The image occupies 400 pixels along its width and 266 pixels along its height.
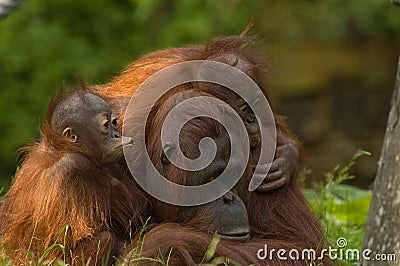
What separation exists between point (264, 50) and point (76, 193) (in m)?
5.62

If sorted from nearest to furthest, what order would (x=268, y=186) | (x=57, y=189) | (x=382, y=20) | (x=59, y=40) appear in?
(x=57, y=189)
(x=268, y=186)
(x=59, y=40)
(x=382, y=20)

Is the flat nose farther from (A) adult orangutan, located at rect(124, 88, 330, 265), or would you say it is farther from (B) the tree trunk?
(B) the tree trunk

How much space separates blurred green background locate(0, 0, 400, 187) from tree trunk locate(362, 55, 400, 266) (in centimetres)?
511

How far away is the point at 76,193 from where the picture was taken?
11.8 ft

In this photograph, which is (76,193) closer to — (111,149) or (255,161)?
(111,149)

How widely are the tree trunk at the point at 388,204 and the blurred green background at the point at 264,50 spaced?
16.8 feet

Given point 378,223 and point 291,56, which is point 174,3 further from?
point 378,223

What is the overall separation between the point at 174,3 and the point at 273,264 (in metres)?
A: 7.85

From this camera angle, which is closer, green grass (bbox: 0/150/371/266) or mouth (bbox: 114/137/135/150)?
mouth (bbox: 114/137/135/150)

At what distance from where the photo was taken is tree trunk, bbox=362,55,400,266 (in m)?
3.98

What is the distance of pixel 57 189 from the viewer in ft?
11.7

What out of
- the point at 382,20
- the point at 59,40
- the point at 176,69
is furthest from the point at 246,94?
the point at 382,20

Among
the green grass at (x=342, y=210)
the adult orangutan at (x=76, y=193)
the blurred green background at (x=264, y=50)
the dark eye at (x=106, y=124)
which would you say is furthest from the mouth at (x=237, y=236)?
the blurred green background at (x=264, y=50)

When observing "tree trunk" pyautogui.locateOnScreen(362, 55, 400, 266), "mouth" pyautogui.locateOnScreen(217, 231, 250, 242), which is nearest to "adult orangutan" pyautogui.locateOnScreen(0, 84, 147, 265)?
"mouth" pyautogui.locateOnScreen(217, 231, 250, 242)
